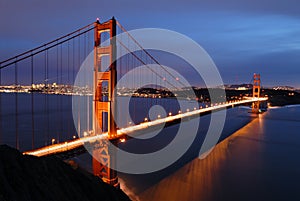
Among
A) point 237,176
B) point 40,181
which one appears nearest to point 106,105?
point 40,181

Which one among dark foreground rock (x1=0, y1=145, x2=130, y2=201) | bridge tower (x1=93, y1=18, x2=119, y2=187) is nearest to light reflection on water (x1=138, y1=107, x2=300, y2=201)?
bridge tower (x1=93, y1=18, x2=119, y2=187)

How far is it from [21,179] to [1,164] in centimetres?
55

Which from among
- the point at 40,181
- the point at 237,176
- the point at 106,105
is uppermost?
the point at 106,105

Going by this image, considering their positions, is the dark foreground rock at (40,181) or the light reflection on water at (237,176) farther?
the light reflection on water at (237,176)

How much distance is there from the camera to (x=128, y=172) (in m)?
12.9

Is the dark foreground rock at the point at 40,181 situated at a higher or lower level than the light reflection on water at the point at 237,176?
higher

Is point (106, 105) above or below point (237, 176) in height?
above

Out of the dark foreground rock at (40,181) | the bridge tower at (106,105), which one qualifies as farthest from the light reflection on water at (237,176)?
the dark foreground rock at (40,181)

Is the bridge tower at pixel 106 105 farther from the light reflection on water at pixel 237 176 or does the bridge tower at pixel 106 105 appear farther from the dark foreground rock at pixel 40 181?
the dark foreground rock at pixel 40 181

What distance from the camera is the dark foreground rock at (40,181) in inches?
167

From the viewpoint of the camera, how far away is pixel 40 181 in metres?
4.79

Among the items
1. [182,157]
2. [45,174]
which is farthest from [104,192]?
[182,157]

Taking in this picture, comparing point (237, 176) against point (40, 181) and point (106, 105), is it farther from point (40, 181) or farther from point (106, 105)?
point (40, 181)

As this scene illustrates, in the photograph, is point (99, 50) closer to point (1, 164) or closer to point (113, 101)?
point (113, 101)
